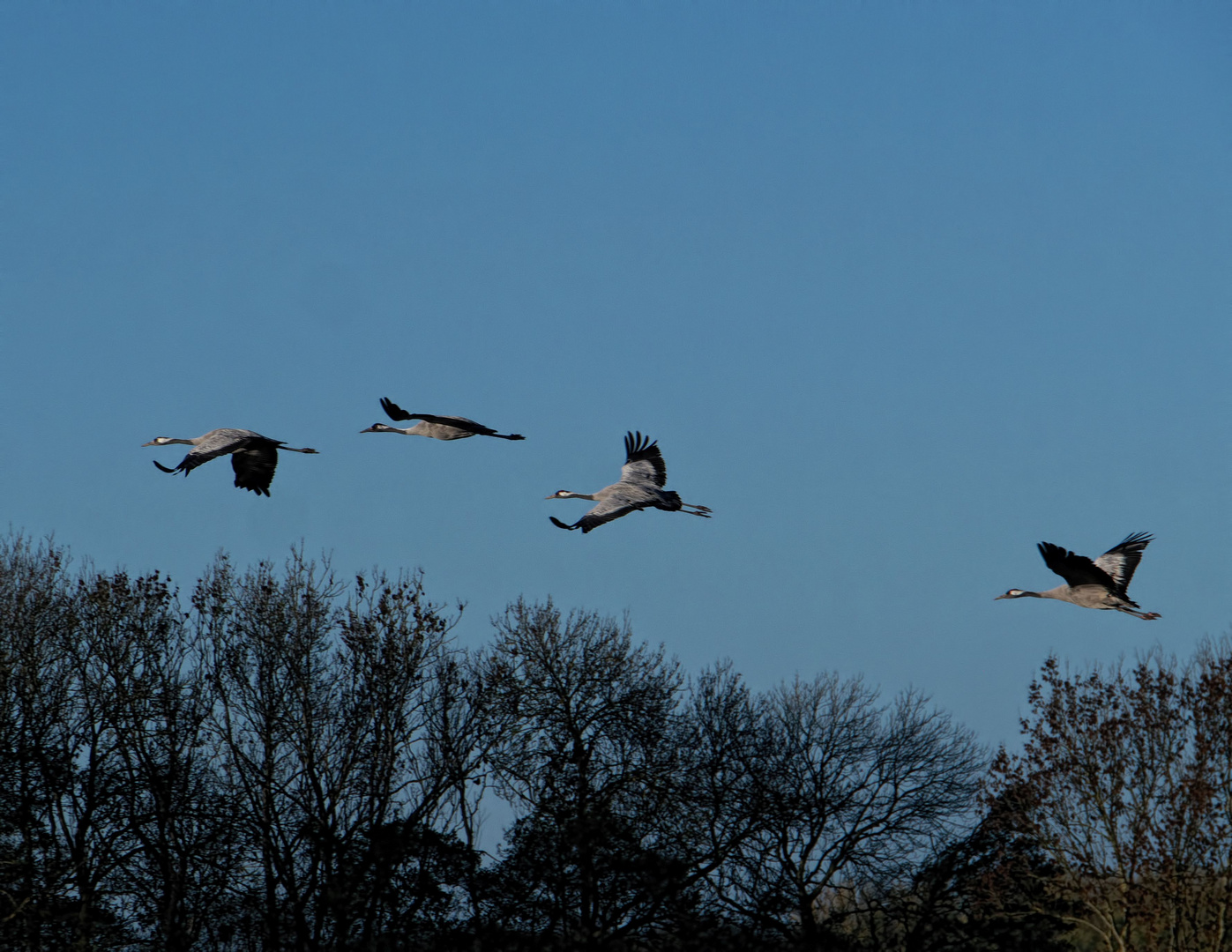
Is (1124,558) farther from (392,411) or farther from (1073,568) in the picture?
(392,411)

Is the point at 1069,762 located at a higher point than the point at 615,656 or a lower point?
lower

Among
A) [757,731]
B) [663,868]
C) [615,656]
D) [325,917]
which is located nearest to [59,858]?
[325,917]

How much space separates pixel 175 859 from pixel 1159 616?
20491mm

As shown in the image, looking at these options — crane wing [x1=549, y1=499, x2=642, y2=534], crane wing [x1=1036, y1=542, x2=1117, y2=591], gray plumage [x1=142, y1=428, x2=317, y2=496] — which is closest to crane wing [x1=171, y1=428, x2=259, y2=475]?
gray plumage [x1=142, y1=428, x2=317, y2=496]

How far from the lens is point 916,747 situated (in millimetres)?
43562

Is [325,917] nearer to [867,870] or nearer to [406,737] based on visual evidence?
[406,737]

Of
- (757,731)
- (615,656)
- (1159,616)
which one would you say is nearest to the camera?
(1159,616)

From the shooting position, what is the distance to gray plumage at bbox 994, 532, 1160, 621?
20.6m

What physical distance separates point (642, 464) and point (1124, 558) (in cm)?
812

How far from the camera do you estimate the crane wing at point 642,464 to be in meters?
25.1

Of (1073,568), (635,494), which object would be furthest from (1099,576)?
(635,494)

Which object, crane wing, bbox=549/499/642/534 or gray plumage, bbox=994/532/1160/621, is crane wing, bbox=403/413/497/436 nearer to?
crane wing, bbox=549/499/642/534

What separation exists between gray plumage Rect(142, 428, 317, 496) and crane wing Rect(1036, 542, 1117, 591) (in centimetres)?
1163

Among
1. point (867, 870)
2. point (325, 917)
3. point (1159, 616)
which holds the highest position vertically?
point (1159, 616)
